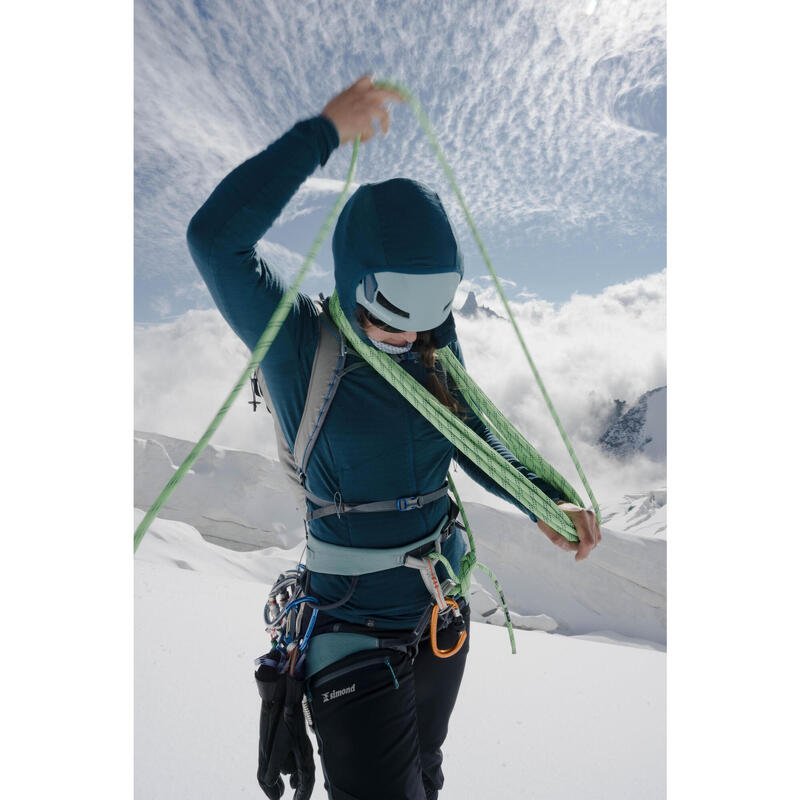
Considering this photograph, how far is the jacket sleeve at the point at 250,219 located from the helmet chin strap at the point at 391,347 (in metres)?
0.12

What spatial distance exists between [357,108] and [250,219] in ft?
0.57

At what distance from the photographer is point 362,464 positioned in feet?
1.99

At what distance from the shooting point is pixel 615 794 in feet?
3.74

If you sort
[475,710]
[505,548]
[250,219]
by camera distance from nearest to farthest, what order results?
1. [250,219]
2. [475,710]
3. [505,548]

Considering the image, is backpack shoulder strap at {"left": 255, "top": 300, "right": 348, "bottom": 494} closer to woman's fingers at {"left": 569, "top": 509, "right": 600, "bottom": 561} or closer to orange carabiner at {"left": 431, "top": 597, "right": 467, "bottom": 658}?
orange carabiner at {"left": 431, "top": 597, "right": 467, "bottom": 658}

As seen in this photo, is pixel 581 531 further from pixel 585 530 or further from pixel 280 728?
pixel 280 728

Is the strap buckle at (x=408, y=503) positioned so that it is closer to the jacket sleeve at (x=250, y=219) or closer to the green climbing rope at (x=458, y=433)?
the green climbing rope at (x=458, y=433)

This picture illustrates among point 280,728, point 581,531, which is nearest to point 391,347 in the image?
point 581,531

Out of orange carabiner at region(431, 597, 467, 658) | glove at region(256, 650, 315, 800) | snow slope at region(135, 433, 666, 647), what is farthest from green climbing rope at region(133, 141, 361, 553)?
snow slope at region(135, 433, 666, 647)

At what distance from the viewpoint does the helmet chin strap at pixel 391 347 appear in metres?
0.60

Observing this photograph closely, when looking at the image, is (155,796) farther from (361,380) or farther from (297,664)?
(361,380)

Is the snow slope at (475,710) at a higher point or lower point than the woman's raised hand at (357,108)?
lower

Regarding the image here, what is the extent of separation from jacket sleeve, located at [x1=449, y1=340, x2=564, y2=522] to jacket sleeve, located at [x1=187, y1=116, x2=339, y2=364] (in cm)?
31

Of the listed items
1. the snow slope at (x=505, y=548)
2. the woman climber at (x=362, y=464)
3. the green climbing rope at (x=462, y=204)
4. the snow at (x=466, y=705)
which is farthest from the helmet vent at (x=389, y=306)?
the snow slope at (x=505, y=548)
